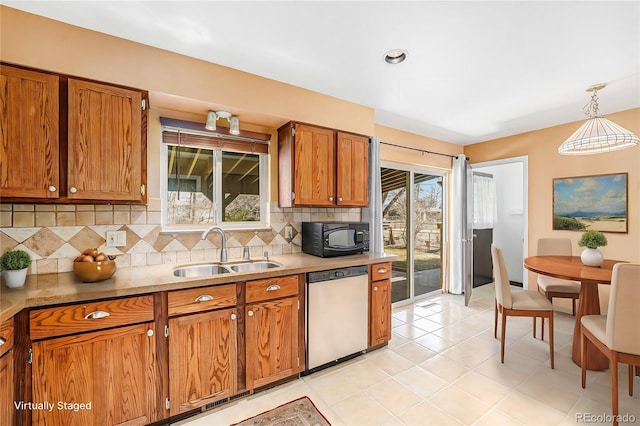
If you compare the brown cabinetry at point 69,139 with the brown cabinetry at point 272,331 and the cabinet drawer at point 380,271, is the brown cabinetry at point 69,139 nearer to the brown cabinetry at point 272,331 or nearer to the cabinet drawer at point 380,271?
the brown cabinetry at point 272,331

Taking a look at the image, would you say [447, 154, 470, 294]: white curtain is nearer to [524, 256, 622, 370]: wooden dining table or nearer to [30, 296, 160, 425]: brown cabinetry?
[524, 256, 622, 370]: wooden dining table

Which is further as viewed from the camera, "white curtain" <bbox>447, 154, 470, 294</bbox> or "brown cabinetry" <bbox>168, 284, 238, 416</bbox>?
"white curtain" <bbox>447, 154, 470, 294</bbox>

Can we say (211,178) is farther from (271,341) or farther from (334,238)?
(271,341)

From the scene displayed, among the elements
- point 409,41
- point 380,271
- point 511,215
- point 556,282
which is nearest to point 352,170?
point 380,271

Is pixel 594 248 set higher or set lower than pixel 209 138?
lower

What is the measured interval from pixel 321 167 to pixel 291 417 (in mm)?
2078

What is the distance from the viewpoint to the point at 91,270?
5.51ft

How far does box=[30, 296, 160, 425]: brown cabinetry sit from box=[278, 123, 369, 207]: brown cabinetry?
5.03 ft

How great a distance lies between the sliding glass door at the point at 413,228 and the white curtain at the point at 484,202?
1061mm

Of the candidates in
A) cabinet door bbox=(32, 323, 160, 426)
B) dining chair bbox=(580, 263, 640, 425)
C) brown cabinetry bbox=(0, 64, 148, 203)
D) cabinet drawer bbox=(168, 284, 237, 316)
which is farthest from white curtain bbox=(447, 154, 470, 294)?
brown cabinetry bbox=(0, 64, 148, 203)

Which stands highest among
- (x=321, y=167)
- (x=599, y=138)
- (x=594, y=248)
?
(x=599, y=138)

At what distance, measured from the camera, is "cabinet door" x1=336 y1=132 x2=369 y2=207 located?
288 cm

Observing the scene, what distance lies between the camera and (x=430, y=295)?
4.47 meters

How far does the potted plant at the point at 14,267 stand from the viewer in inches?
59.3
